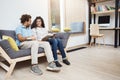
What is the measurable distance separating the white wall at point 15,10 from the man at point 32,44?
50cm

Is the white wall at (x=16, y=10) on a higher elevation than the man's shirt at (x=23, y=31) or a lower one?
higher

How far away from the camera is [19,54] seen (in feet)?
7.57

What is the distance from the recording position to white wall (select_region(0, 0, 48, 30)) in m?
2.89

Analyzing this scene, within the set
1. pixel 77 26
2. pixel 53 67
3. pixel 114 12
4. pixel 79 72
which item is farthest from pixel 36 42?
pixel 114 12

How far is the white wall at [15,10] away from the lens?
9.47ft

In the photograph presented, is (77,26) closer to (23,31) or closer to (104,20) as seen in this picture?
(104,20)

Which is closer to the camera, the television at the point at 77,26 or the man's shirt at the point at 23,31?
the man's shirt at the point at 23,31

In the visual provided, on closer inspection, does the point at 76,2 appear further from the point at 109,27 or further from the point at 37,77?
the point at 37,77

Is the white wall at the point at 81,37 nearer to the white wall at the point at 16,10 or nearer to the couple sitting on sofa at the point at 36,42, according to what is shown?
the white wall at the point at 16,10

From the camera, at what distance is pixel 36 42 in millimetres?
2441

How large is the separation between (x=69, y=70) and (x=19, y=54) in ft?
2.95

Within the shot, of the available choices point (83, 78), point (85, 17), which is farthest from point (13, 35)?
point (85, 17)

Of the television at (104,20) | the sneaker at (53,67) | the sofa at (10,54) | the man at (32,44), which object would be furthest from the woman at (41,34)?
the television at (104,20)

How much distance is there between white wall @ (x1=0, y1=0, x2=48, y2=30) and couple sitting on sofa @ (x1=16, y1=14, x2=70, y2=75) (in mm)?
468
